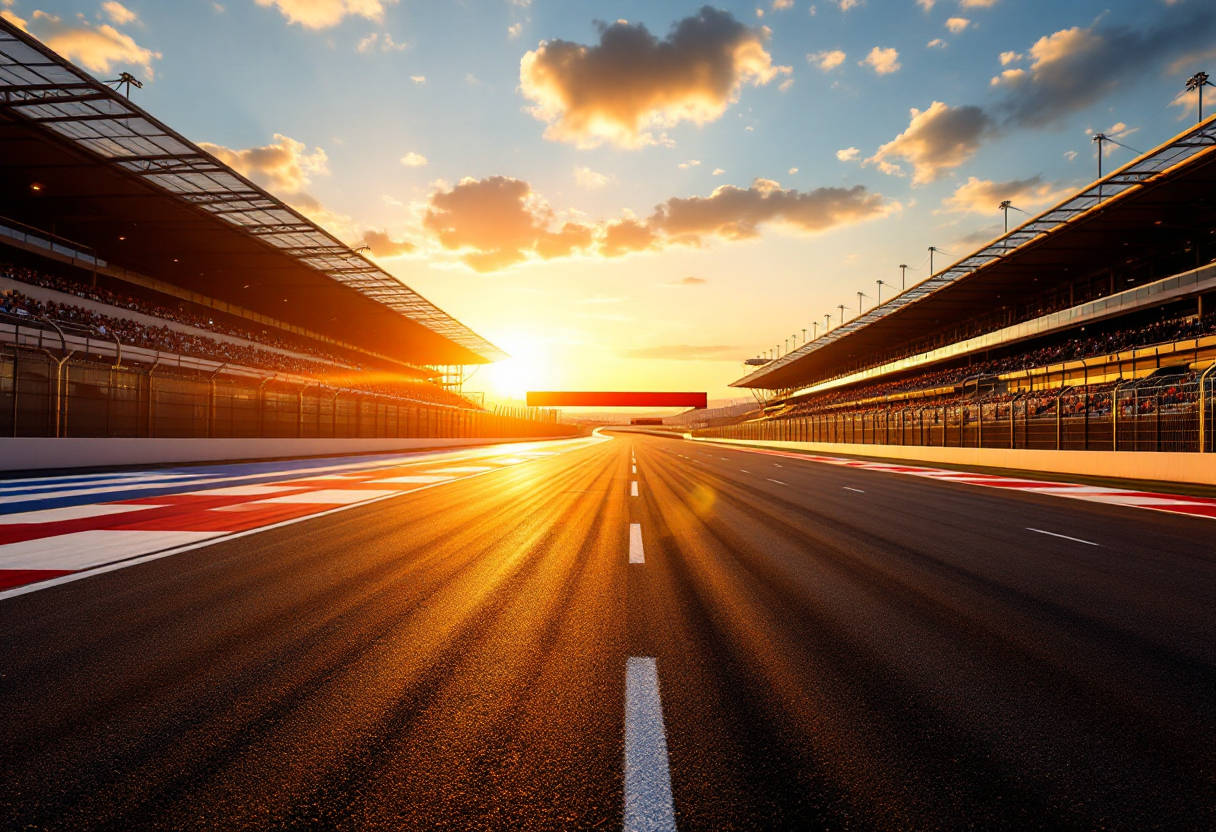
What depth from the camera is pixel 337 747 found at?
2.28m

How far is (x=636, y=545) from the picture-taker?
6566mm

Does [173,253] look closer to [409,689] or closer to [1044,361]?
[409,689]

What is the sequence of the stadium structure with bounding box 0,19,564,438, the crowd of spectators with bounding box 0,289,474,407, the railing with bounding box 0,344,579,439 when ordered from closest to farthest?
the railing with bounding box 0,344,579,439 < the stadium structure with bounding box 0,19,564,438 < the crowd of spectators with bounding box 0,289,474,407

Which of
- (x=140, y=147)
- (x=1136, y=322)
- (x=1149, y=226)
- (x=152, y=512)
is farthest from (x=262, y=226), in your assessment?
(x=1136, y=322)

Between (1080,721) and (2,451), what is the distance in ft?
70.3

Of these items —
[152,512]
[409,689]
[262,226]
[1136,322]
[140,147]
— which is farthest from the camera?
[1136,322]

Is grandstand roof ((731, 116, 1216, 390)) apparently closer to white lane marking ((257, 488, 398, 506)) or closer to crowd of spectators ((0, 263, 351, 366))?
white lane marking ((257, 488, 398, 506))

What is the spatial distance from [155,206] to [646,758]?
34770 mm

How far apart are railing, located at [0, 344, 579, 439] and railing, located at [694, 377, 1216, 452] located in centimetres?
2786

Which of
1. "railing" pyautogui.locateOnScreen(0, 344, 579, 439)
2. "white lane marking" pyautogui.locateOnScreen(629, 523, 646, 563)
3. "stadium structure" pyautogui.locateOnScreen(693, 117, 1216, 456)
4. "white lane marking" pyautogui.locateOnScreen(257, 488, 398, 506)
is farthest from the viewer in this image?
Answer: "stadium structure" pyautogui.locateOnScreen(693, 117, 1216, 456)

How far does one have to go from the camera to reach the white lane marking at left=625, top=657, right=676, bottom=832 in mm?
1836

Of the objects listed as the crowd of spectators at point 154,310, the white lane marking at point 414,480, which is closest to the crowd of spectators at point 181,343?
the crowd of spectators at point 154,310

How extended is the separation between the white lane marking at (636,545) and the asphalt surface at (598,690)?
180mm

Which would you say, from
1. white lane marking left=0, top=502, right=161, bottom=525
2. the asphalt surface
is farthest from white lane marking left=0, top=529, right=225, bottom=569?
white lane marking left=0, top=502, right=161, bottom=525
